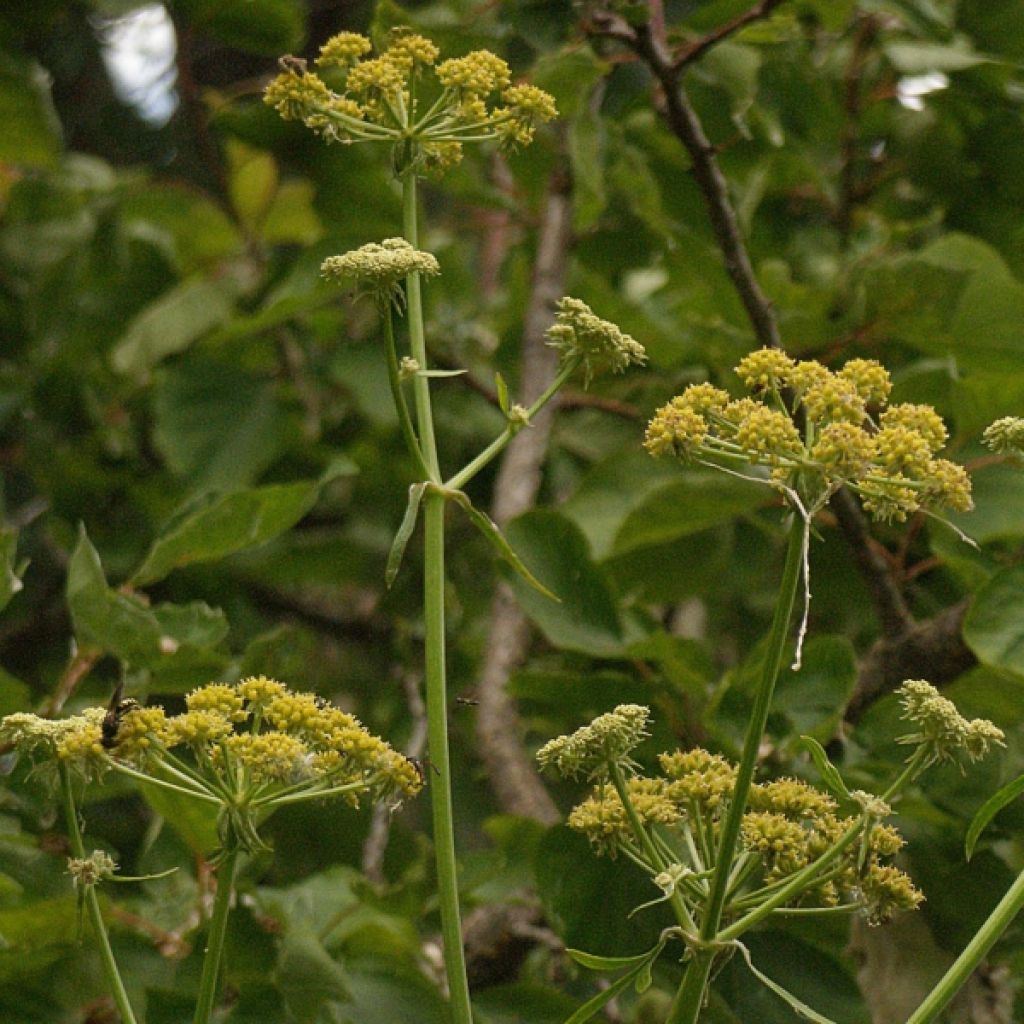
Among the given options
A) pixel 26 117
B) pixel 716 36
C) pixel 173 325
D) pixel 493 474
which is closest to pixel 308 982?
pixel 716 36

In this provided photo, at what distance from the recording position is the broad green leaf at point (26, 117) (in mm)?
1998

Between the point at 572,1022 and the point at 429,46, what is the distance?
517 millimetres

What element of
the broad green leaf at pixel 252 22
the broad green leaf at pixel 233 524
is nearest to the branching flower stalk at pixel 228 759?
the broad green leaf at pixel 233 524

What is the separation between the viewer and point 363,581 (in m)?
2.06

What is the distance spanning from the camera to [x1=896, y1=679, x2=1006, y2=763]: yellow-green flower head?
704mm

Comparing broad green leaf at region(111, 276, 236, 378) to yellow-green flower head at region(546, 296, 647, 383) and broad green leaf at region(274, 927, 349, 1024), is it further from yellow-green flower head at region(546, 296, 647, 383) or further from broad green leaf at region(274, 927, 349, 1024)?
yellow-green flower head at region(546, 296, 647, 383)

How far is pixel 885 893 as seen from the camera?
2.40 feet

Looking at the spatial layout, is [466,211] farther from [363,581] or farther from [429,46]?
[429,46]

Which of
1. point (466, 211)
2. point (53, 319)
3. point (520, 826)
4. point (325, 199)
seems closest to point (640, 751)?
point (520, 826)

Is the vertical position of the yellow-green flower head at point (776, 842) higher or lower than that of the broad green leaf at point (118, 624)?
higher

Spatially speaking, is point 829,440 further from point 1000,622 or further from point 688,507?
point 688,507

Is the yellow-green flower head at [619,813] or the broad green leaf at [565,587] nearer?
the yellow-green flower head at [619,813]

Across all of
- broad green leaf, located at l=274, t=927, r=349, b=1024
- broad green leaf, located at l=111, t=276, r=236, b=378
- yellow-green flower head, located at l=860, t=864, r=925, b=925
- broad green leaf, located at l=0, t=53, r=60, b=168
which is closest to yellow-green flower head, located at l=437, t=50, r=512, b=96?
yellow-green flower head, located at l=860, t=864, r=925, b=925

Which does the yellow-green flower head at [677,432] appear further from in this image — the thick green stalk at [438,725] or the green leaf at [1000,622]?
the green leaf at [1000,622]
